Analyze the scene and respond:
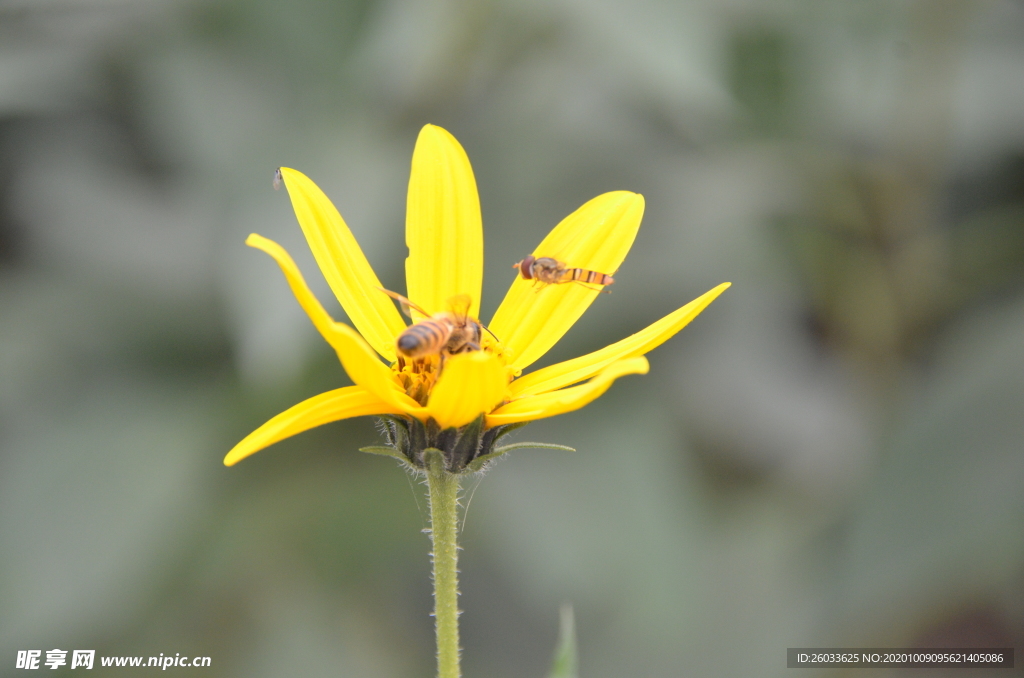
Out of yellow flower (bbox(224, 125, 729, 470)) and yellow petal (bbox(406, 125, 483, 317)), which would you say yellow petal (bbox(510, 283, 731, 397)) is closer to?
yellow flower (bbox(224, 125, 729, 470))

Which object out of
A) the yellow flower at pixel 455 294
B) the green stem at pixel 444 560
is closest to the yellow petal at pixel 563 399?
the yellow flower at pixel 455 294

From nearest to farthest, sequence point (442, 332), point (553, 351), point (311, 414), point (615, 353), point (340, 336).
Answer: point (340, 336) → point (311, 414) → point (442, 332) → point (615, 353) → point (553, 351)

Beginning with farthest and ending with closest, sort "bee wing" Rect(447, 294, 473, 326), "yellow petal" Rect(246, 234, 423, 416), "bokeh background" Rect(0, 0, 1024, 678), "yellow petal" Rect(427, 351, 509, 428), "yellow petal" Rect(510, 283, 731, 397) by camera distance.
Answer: "bokeh background" Rect(0, 0, 1024, 678) → "bee wing" Rect(447, 294, 473, 326) → "yellow petal" Rect(510, 283, 731, 397) → "yellow petal" Rect(427, 351, 509, 428) → "yellow petal" Rect(246, 234, 423, 416)

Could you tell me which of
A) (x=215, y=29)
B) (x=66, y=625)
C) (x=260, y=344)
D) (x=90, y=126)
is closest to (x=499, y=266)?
(x=260, y=344)

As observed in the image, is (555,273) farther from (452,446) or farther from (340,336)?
(340,336)

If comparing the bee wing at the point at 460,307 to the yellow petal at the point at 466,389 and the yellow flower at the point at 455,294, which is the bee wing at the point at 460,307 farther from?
the yellow petal at the point at 466,389

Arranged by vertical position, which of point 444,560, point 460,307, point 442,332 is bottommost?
point 444,560

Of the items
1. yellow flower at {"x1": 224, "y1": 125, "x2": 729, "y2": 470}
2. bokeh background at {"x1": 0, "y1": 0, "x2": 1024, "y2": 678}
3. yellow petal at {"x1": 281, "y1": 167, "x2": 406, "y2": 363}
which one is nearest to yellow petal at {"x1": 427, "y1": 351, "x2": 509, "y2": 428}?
yellow flower at {"x1": 224, "y1": 125, "x2": 729, "y2": 470}

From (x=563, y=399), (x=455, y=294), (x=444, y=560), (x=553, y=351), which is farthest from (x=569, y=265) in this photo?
(x=553, y=351)
